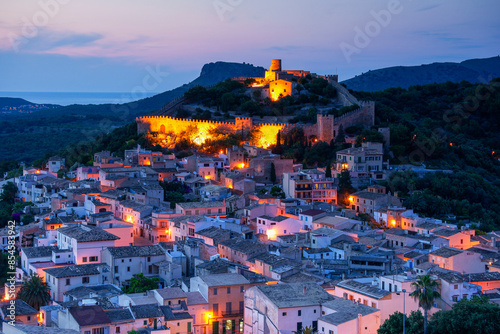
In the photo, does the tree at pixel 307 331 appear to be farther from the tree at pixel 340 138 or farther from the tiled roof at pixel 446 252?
the tree at pixel 340 138

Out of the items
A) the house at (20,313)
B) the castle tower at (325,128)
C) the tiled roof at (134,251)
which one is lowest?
the house at (20,313)

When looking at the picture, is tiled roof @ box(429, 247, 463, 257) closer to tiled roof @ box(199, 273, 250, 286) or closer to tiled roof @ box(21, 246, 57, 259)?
tiled roof @ box(199, 273, 250, 286)

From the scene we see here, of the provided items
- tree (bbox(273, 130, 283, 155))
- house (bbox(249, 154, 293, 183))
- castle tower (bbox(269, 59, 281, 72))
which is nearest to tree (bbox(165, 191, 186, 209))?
house (bbox(249, 154, 293, 183))

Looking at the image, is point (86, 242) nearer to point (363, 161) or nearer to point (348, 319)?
point (348, 319)

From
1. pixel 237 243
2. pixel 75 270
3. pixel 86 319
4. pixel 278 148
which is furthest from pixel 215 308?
pixel 278 148

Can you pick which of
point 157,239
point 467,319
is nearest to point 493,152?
point 157,239

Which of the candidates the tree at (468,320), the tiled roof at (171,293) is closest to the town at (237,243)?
the tiled roof at (171,293)

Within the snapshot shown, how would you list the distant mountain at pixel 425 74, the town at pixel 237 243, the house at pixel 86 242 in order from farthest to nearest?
1. the distant mountain at pixel 425 74
2. the house at pixel 86 242
3. the town at pixel 237 243

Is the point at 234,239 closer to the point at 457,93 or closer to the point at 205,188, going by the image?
the point at 205,188
